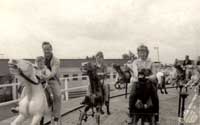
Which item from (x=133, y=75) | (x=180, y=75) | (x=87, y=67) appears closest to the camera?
(x=133, y=75)

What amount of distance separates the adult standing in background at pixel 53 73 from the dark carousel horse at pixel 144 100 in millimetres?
1609

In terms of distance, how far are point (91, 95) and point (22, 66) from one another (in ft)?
7.31

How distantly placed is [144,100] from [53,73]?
5.85ft

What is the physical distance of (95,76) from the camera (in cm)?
621

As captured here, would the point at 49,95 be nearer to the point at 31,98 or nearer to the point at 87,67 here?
the point at 87,67

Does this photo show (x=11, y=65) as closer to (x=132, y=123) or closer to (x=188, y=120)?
(x=132, y=123)

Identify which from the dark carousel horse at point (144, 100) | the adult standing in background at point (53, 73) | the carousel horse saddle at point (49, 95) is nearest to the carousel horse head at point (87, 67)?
the adult standing in background at point (53, 73)

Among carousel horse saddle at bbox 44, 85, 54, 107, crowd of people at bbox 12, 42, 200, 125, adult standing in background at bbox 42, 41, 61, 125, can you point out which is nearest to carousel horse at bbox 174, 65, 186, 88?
crowd of people at bbox 12, 42, 200, 125

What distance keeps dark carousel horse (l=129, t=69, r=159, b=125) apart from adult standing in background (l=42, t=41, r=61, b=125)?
1609 millimetres

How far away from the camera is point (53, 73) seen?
18.4 feet

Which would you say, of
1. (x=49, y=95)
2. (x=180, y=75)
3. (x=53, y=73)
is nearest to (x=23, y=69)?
(x=53, y=73)

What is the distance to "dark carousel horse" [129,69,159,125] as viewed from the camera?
16.7 feet

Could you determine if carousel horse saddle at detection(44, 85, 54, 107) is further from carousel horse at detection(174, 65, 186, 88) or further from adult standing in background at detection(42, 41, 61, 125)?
carousel horse at detection(174, 65, 186, 88)

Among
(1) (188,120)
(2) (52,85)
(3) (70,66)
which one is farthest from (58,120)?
(3) (70,66)
